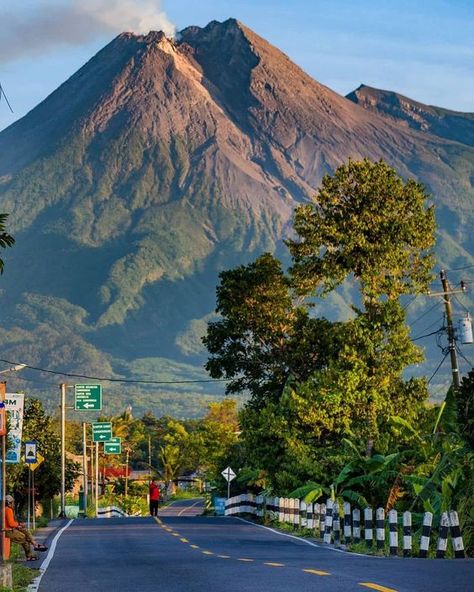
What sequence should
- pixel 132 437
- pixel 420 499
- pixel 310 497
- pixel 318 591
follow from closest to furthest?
pixel 318 591 < pixel 420 499 < pixel 310 497 < pixel 132 437

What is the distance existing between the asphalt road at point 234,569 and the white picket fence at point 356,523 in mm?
1019

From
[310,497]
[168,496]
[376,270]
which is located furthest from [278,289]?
[168,496]

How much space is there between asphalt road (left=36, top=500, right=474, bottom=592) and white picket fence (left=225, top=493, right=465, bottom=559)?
1.02m

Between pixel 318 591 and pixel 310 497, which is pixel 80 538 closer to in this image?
pixel 310 497

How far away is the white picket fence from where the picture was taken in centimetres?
2673

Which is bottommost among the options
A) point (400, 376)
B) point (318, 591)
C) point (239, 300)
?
point (318, 591)

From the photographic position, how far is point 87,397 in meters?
96.1

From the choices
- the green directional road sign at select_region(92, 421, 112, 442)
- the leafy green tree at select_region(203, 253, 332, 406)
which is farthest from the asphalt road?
the green directional road sign at select_region(92, 421, 112, 442)

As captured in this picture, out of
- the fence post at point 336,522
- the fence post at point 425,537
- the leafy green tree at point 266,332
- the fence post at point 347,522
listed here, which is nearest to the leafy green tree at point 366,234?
the leafy green tree at point 266,332

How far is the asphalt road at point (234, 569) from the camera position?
20.1m

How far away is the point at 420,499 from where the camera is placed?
32.3 meters

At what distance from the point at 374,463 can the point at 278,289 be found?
1970cm

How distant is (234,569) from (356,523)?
1011cm

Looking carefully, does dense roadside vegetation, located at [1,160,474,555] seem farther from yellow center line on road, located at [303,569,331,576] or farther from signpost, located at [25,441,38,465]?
yellow center line on road, located at [303,569,331,576]
